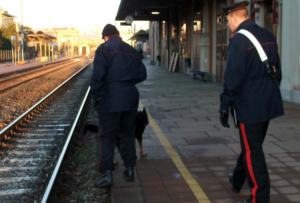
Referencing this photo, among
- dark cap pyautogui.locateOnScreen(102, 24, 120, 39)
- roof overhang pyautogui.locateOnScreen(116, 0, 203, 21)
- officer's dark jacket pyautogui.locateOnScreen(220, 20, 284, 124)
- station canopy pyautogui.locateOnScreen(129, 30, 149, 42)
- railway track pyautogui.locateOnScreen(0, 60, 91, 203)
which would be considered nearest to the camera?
officer's dark jacket pyautogui.locateOnScreen(220, 20, 284, 124)

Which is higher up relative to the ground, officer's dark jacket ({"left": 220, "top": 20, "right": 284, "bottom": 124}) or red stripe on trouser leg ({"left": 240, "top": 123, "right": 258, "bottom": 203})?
officer's dark jacket ({"left": 220, "top": 20, "right": 284, "bottom": 124})

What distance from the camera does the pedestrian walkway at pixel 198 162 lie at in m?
3.83

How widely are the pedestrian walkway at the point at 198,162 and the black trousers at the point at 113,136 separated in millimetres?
285

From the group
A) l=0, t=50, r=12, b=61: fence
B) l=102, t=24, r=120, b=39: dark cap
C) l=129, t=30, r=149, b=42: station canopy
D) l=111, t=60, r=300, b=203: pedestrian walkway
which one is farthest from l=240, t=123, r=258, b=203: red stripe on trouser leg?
l=0, t=50, r=12, b=61: fence

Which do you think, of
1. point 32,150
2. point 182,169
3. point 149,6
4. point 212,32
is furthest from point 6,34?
point 182,169

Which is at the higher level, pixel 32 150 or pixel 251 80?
pixel 251 80

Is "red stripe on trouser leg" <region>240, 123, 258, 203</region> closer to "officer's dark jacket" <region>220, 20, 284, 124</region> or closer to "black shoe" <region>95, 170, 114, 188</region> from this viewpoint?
"officer's dark jacket" <region>220, 20, 284, 124</region>

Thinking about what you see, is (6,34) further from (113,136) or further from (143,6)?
(113,136)

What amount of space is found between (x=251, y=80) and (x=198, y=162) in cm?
207

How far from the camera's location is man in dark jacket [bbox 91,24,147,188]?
3928mm

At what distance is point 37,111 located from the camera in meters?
9.80

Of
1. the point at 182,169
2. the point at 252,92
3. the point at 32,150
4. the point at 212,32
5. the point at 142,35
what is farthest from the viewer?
the point at 142,35

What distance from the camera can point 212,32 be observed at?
17672 mm

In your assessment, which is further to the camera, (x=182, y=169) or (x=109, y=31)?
(x=182, y=169)
